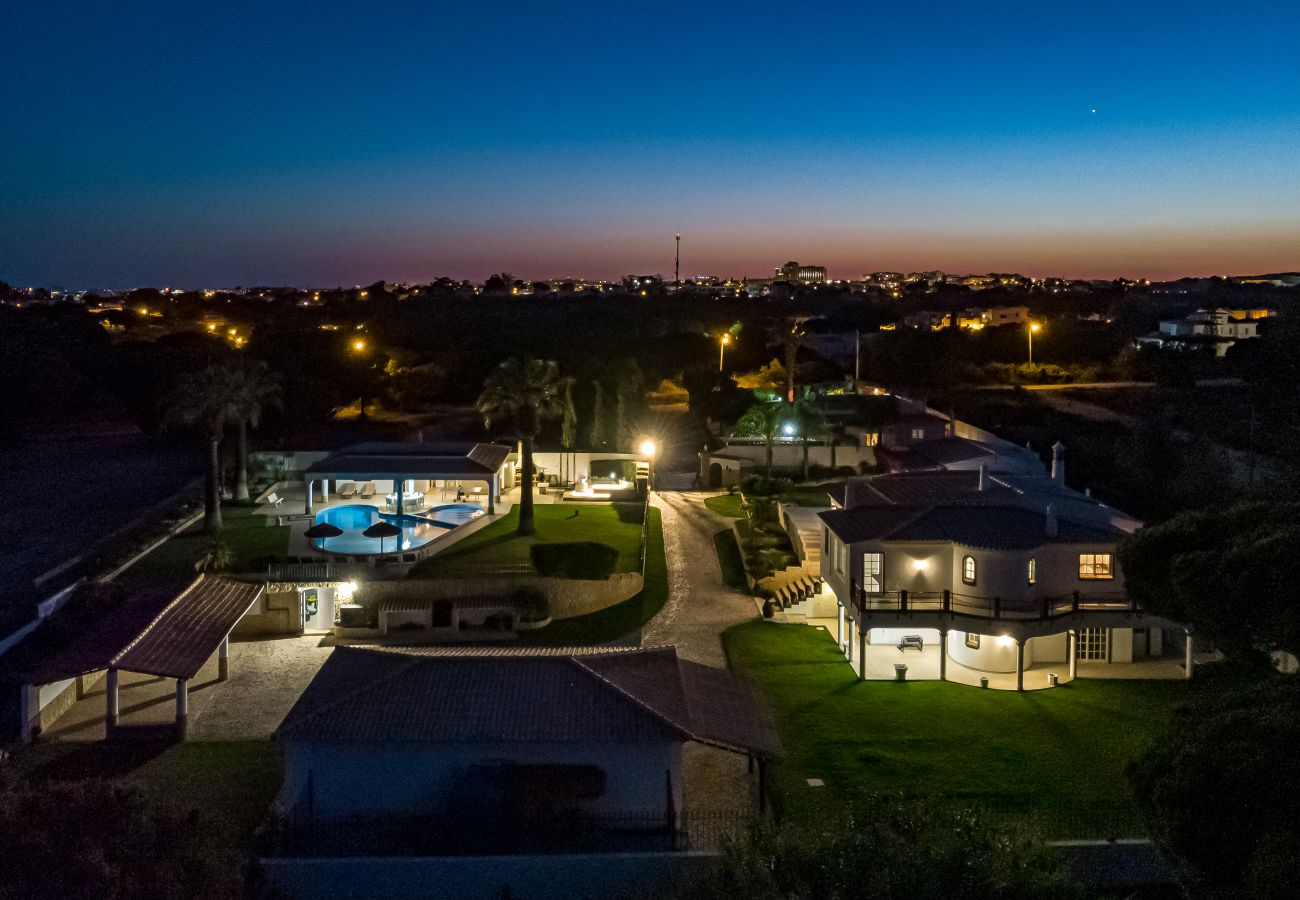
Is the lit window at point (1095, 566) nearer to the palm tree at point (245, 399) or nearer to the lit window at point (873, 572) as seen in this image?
the lit window at point (873, 572)

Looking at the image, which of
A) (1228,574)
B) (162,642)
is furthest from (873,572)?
(162,642)

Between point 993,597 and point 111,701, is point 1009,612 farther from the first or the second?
point 111,701

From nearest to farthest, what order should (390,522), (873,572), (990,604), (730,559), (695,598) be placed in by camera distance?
(990,604)
(873,572)
(695,598)
(390,522)
(730,559)

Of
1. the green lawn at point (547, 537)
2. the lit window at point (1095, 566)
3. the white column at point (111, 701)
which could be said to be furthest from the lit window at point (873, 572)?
the white column at point (111, 701)

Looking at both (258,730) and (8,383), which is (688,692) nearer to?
(258,730)

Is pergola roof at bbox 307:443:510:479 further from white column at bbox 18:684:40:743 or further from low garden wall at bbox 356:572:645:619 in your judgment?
white column at bbox 18:684:40:743

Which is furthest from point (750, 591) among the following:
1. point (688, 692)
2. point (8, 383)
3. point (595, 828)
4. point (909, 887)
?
point (8, 383)
